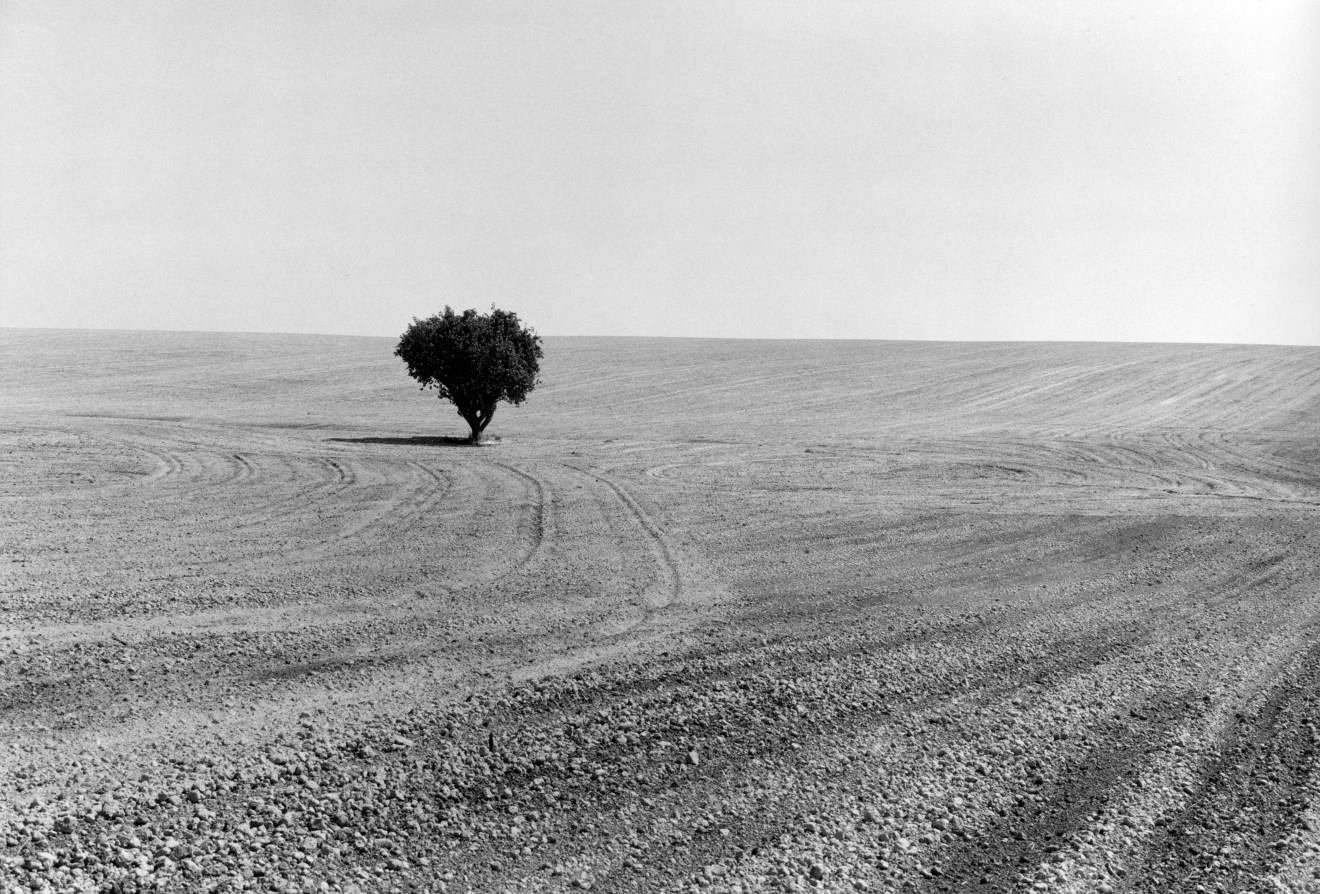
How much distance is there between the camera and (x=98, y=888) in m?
5.95

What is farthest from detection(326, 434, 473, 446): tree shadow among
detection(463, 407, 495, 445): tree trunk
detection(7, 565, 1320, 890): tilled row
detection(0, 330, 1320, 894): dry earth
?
detection(7, 565, 1320, 890): tilled row

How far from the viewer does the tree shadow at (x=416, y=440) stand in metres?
34.1

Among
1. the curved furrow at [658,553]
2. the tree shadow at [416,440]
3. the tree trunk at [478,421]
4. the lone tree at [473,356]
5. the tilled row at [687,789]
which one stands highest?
the lone tree at [473,356]

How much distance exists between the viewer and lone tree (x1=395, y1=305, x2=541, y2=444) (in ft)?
111

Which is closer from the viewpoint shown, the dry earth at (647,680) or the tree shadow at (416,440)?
the dry earth at (647,680)

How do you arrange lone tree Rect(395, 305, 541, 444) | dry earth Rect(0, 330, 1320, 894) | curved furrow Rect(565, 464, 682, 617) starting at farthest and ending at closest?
lone tree Rect(395, 305, 541, 444) → curved furrow Rect(565, 464, 682, 617) → dry earth Rect(0, 330, 1320, 894)

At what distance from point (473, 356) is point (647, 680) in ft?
81.8

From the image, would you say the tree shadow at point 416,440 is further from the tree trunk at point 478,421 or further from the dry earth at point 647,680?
the dry earth at point 647,680

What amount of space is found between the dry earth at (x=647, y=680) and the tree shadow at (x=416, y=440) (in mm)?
8177

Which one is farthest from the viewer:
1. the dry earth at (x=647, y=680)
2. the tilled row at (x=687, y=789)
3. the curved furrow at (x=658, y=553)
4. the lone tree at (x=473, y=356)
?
the lone tree at (x=473, y=356)

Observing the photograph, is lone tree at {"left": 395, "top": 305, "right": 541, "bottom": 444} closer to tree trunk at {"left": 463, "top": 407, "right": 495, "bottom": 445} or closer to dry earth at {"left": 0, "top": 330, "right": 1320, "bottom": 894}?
tree trunk at {"left": 463, "top": 407, "right": 495, "bottom": 445}

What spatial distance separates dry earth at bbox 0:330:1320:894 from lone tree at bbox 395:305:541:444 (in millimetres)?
8388

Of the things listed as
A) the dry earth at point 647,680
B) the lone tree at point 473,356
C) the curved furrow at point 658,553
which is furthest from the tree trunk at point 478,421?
the curved furrow at point 658,553

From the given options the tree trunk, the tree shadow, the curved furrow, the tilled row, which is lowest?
the tilled row
